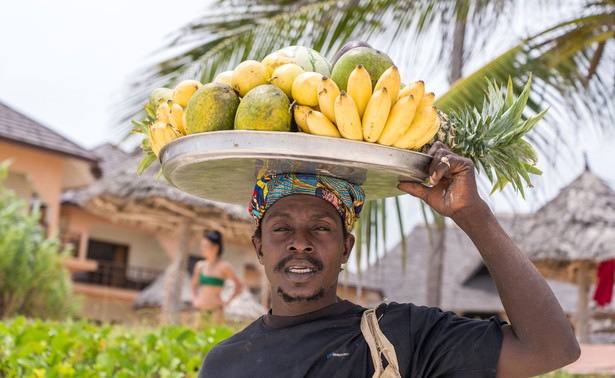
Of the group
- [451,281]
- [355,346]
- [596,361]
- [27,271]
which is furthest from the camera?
[451,281]

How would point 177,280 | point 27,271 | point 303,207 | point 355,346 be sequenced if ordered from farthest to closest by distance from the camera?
point 177,280
point 27,271
point 303,207
point 355,346

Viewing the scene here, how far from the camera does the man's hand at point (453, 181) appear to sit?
2146 millimetres

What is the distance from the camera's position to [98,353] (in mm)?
4375

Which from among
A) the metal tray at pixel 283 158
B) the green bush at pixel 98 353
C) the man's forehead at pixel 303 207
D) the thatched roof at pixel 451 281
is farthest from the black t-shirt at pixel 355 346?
the thatched roof at pixel 451 281

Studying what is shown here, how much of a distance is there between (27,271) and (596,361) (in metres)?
6.72

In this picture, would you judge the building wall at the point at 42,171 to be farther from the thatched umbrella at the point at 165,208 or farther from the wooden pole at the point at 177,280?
the wooden pole at the point at 177,280

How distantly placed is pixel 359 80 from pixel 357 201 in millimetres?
461

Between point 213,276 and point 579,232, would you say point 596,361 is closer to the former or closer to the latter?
point 213,276

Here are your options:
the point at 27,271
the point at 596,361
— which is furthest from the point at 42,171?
the point at 596,361

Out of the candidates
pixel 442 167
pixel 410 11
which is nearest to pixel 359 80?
pixel 442 167

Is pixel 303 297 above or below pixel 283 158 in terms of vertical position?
below

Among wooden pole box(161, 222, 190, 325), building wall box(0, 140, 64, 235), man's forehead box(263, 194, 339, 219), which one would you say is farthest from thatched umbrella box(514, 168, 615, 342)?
building wall box(0, 140, 64, 235)

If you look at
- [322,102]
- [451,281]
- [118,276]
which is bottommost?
[322,102]

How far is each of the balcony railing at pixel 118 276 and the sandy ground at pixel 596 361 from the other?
17824mm
